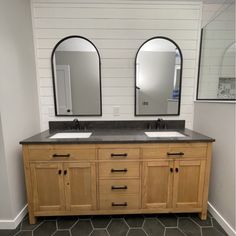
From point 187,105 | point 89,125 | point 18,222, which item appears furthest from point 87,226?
point 187,105

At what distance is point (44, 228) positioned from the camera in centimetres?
162

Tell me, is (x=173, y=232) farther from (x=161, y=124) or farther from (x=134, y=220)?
(x=161, y=124)

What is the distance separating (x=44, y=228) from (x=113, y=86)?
1.71 m

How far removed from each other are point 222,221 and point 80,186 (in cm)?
145

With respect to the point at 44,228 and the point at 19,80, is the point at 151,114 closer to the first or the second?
the point at 19,80

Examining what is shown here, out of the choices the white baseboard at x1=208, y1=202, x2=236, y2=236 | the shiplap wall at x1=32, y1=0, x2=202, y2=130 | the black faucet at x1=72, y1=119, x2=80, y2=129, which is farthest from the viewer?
the black faucet at x1=72, y1=119, x2=80, y2=129

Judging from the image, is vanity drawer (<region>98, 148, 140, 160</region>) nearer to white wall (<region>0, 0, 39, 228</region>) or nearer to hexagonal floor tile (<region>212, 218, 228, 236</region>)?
white wall (<region>0, 0, 39, 228</region>)

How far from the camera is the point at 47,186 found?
5.32 feet

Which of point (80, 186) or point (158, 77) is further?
point (158, 77)

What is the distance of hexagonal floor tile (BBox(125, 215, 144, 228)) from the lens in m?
1.64

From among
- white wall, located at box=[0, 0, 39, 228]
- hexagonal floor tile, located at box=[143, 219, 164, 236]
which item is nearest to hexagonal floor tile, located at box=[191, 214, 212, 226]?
hexagonal floor tile, located at box=[143, 219, 164, 236]

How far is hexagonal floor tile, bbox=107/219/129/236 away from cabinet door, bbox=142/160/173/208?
273 mm

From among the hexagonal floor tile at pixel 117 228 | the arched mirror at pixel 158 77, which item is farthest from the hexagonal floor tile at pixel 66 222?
the arched mirror at pixel 158 77

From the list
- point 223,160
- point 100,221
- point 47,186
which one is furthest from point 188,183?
point 47,186
